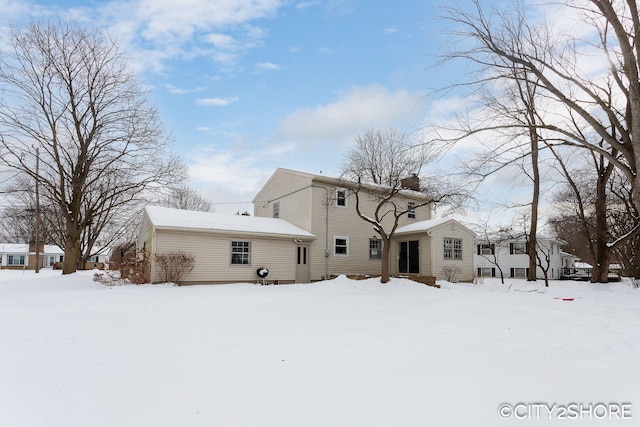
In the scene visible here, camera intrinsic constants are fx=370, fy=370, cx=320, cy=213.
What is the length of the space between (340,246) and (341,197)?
2690 mm

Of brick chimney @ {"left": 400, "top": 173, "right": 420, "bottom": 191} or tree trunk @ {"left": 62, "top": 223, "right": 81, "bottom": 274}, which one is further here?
tree trunk @ {"left": 62, "top": 223, "right": 81, "bottom": 274}

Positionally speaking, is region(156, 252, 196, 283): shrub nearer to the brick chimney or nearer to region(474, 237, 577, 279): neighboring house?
the brick chimney

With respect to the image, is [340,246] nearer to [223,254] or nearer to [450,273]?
[450,273]

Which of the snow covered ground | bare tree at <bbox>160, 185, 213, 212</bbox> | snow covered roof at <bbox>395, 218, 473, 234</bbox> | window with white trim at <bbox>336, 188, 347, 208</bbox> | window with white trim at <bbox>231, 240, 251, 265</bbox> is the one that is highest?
bare tree at <bbox>160, 185, 213, 212</bbox>

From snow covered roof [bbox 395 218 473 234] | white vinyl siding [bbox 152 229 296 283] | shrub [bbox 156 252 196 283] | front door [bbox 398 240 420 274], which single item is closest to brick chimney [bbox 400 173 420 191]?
snow covered roof [bbox 395 218 473 234]

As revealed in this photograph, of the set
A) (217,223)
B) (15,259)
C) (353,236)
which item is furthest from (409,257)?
(15,259)

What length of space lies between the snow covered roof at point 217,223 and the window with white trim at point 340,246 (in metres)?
1.67

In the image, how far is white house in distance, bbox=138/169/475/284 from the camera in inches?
651

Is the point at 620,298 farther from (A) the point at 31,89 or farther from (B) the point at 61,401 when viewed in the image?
(A) the point at 31,89

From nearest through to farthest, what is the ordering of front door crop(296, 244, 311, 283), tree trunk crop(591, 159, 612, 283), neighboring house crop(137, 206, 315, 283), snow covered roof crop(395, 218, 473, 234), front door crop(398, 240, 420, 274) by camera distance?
1. neighboring house crop(137, 206, 315, 283)
2. tree trunk crop(591, 159, 612, 283)
3. front door crop(296, 244, 311, 283)
4. snow covered roof crop(395, 218, 473, 234)
5. front door crop(398, 240, 420, 274)

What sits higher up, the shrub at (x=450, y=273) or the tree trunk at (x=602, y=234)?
the tree trunk at (x=602, y=234)

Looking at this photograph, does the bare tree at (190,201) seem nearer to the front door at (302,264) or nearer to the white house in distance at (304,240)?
the white house in distance at (304,240)

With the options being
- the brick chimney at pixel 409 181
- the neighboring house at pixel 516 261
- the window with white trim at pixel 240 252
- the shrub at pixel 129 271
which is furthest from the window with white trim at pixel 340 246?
the neighboring house at pixel 516 261

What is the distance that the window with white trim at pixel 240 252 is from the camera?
17.5m
